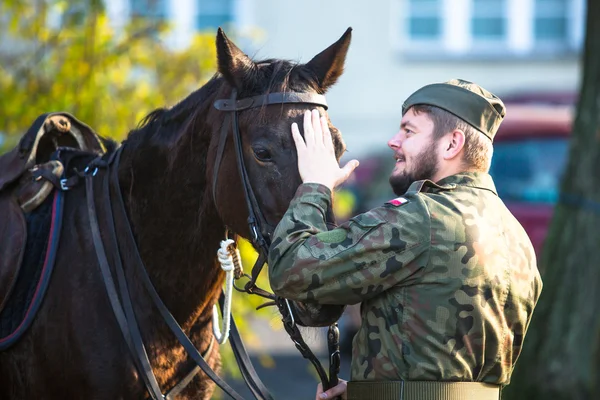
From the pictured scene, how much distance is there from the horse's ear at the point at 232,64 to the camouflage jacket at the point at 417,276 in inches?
27.1

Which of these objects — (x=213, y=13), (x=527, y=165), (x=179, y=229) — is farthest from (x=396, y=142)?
(x=213, y=13)

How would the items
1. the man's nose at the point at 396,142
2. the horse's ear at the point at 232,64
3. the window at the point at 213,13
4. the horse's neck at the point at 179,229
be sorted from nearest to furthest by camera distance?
the man's nose at the point at 396,142
the horse's ear at the point at 232,64
the horse's neck at the point at 179,229
the window at the point at 213,13

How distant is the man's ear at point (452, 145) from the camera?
270 cm

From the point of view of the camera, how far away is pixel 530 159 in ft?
31.1

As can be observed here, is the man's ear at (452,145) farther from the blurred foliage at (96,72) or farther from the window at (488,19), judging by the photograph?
the window at (488,19)

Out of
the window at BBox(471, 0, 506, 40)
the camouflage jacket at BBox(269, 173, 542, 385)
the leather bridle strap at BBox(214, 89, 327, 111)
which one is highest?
the window at BBox(471, 0, 506, 40)

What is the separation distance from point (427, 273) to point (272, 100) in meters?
0.88

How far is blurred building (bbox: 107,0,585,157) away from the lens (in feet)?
53.8

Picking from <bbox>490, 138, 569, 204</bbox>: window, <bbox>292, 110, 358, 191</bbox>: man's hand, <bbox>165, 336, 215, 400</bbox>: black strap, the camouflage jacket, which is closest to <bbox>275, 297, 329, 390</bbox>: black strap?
the camouflage jacket

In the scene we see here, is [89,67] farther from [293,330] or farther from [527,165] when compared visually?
[527,165]

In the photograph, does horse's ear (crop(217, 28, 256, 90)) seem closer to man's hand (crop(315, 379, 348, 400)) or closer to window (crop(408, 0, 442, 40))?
man's hand (crop(315, 379, 348, 400))

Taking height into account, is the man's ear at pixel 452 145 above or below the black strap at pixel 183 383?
above

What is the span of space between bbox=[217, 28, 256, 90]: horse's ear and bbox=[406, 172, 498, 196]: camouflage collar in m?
0.82

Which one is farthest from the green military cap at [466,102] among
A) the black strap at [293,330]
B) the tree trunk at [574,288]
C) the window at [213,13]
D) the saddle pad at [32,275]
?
the window at [213,13]
